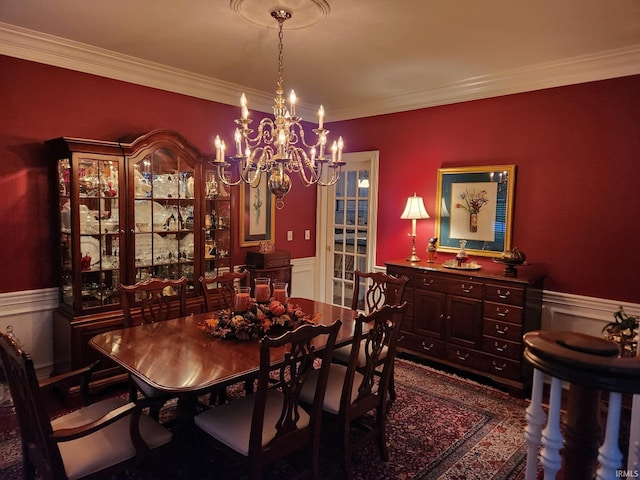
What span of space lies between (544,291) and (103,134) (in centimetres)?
405

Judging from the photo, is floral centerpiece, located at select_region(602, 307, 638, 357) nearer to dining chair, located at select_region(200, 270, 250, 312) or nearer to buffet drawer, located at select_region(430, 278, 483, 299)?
buffet drawer, located at select_region(430, 278, 483, 299)

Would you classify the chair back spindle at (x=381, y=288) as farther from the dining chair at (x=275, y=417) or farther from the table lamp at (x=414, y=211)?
the dining chair at (x=275, y=417)

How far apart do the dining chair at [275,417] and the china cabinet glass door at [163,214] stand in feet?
6.18

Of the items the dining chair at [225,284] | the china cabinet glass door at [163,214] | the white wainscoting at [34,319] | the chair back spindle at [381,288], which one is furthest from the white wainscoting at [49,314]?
the chair back spindle at [381,288]

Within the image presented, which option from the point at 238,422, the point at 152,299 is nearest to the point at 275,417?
the point at 238,422

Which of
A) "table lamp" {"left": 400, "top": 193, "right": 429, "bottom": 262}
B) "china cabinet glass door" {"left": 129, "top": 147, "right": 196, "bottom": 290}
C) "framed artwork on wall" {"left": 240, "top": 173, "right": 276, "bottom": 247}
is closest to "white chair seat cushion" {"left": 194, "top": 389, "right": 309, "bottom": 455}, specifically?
"china cabinet glass door" {"left": 129, "top": 147, "right": 196, "bottom": 290}

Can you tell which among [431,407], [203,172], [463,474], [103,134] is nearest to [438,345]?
[431,407]

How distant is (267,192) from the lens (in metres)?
4.89

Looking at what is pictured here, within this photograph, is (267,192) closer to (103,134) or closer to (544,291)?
(103,134)

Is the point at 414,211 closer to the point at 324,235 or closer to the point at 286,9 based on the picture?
the point at 324,235

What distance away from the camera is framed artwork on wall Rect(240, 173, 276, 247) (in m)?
4.67

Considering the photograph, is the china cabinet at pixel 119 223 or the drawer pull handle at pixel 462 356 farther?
the drawer pull handle at pixel 462 356

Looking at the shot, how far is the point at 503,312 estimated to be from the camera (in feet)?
11.4

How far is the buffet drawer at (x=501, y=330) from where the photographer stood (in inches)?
134
